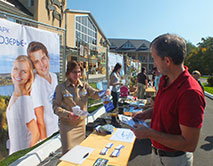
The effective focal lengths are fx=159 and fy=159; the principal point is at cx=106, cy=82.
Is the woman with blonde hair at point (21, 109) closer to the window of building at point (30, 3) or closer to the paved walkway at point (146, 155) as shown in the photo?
the paved walkway at point (146, 155)

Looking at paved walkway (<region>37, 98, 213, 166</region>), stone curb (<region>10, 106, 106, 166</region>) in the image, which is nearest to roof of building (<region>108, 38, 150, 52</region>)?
paved walkway (<region>37, 98, 213, 166</region>)

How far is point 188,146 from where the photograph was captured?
3.32 feet

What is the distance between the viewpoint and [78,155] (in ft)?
6.02

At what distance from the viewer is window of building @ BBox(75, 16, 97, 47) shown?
19609 mm

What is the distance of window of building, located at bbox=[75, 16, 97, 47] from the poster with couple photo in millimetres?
16660

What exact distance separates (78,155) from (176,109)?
129cm

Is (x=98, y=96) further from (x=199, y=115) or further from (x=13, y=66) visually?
(x=199, y=115)

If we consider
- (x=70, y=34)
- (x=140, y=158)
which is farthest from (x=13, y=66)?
(x=70, y=34)

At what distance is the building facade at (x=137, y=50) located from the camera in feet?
165

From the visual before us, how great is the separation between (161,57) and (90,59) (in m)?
5.01

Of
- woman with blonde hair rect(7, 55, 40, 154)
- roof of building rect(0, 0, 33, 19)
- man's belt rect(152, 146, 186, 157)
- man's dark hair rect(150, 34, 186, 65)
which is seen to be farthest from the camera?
roof of building rect(0, 0, 33, 19)

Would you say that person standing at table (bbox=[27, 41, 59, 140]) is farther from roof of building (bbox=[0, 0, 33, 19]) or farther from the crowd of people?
roof of building (bbox=[0, 0, 33, 19])

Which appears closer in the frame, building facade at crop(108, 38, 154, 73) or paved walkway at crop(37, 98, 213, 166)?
paved walkway at crop(37, 98, 213, 166)

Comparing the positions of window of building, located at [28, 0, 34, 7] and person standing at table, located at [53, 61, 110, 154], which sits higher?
window of building, located at [28, 0, 34, 7]
